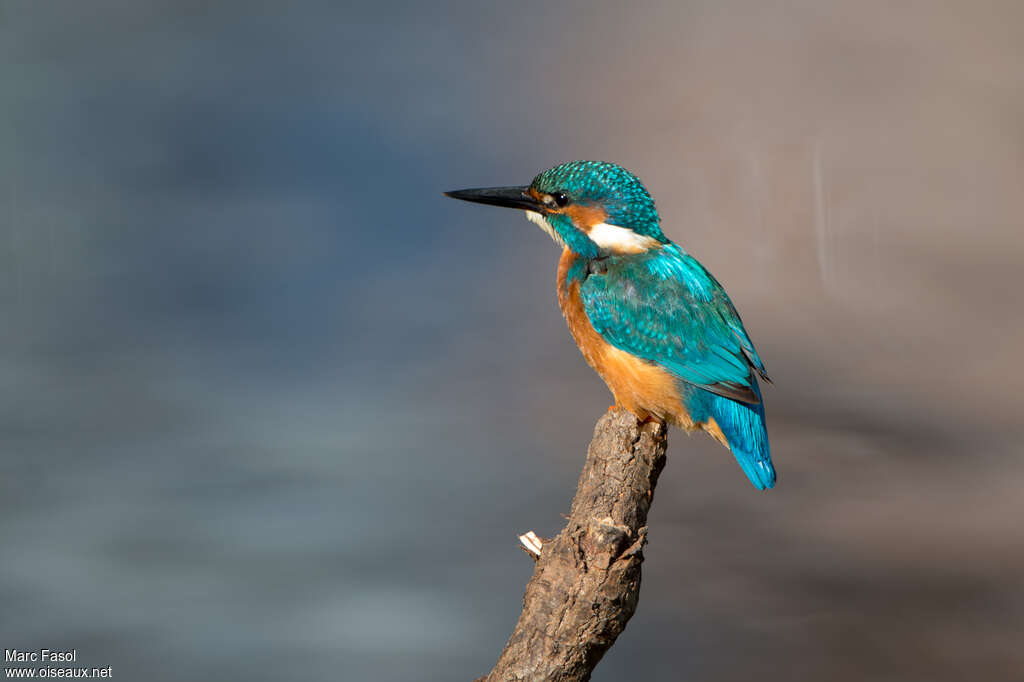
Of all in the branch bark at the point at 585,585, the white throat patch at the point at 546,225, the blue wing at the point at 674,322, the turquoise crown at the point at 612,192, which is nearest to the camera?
the branch bark at the point at 585,585

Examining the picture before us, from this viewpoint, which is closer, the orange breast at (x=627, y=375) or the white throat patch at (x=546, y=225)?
the orange breast at (x=627, y=375)

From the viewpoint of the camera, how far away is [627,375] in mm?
2998

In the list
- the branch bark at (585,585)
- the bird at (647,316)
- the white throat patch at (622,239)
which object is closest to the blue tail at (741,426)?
the bird at (647,316)

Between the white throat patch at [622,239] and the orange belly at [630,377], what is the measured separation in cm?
20

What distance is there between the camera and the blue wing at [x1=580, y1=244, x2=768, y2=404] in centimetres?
293

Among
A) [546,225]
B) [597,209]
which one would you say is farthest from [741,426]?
[546,225]

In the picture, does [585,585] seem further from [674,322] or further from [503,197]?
[503,197]

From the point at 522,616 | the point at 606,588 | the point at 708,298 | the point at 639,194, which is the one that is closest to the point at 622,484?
the point at 606,588

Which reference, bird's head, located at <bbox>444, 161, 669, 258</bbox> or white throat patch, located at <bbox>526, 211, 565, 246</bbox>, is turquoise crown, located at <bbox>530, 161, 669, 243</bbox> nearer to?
bird's head, located at <bbox>444, 161, 669, 258</bbox>

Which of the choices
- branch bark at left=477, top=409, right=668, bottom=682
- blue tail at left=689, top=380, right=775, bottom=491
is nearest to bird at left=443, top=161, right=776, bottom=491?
blue tail at left=689, top=380, right=775, bottom=491

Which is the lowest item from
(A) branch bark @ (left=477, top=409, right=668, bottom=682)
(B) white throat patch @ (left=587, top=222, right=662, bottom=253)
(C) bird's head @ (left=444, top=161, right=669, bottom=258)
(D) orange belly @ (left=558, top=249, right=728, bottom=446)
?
(A) branch bark @ (left=477, top=409, right=668, bottom=682)

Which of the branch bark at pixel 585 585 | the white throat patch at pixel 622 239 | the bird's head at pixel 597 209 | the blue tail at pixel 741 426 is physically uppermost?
the bird's head at pixel 597 209

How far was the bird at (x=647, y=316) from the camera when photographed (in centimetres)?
295

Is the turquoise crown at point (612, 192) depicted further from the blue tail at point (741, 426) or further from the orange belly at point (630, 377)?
the blue tail at point (741, 426)
